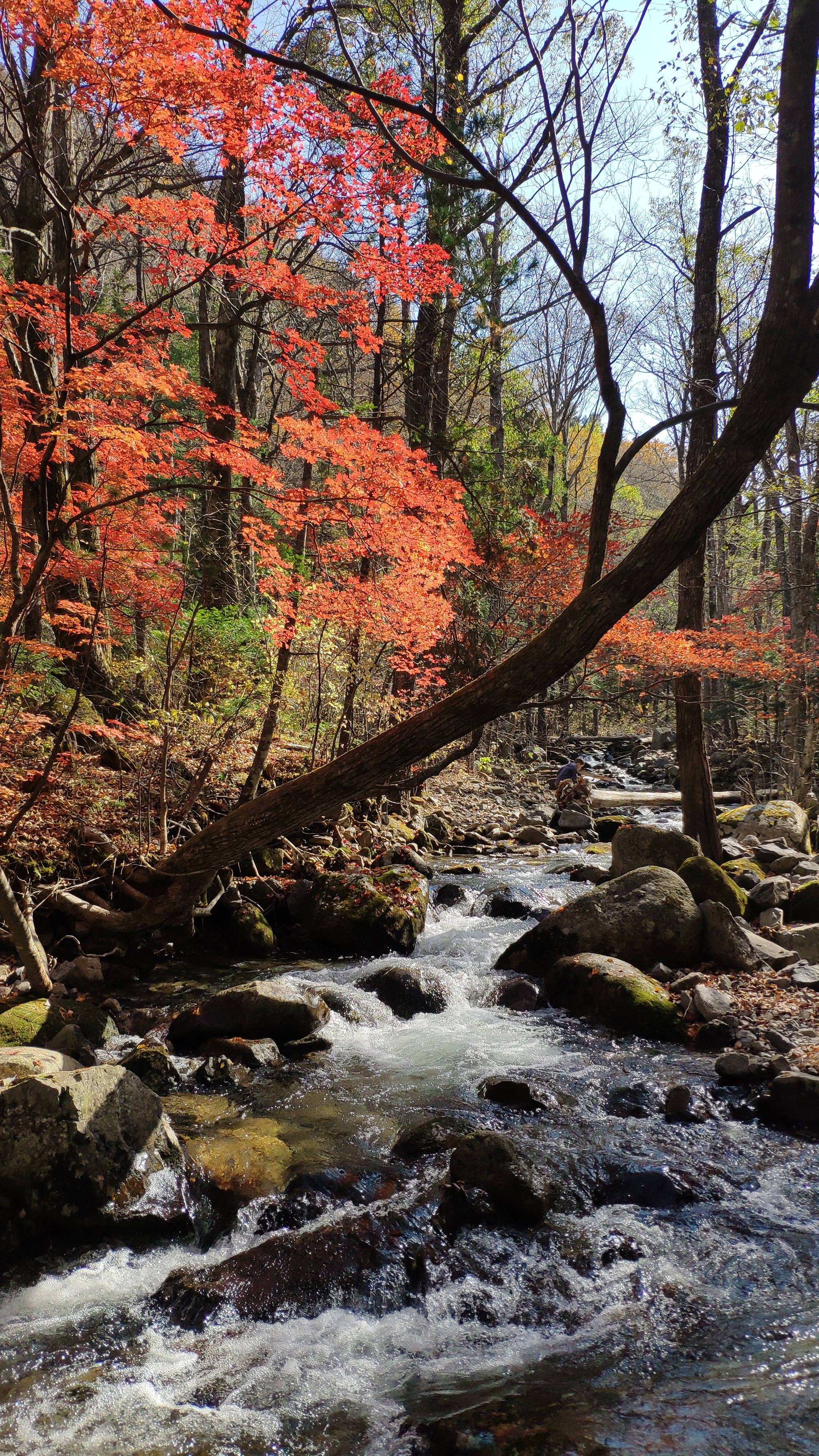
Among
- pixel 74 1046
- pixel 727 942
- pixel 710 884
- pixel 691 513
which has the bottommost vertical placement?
pixel 74 1046

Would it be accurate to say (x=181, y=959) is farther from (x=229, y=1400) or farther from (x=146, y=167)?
(x=146, y=167)

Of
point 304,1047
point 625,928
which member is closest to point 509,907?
point 625,928

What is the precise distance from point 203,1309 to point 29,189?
10677 mm

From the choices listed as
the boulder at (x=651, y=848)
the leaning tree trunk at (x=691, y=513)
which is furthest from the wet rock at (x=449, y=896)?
the leaning tree trunk at (x=691, y=513)

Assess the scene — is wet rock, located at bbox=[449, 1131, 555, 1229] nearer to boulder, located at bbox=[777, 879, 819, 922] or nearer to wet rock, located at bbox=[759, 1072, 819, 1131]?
wet rock, located at bbox=[759, 1072, 819, 1131]

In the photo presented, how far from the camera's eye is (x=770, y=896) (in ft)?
26.1

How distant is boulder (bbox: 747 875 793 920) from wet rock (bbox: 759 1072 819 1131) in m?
3.49

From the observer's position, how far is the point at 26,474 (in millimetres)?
8492

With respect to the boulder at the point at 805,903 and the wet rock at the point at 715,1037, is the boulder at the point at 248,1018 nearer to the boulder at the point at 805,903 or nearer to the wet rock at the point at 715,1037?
the wet rock at the point at 715,1037

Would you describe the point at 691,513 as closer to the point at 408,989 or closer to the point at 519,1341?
the point at 519,1341

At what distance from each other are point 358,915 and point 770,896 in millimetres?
4256

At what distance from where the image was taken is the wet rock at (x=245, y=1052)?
538cm

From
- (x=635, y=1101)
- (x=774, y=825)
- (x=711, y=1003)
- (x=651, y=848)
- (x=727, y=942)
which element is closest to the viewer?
(x=635, y=1101)

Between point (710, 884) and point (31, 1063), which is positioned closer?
point (31, 1063)
